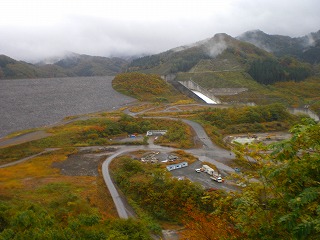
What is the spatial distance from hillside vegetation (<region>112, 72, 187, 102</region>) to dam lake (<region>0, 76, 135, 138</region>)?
2.02 meters

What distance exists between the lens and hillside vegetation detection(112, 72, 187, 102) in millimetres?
61541

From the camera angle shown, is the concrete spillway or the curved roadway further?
the concrete spillway

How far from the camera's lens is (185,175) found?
2442 centimetres

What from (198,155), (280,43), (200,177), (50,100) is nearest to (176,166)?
(200,177)

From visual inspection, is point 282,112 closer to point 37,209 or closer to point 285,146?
point 37,209

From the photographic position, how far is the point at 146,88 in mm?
64250

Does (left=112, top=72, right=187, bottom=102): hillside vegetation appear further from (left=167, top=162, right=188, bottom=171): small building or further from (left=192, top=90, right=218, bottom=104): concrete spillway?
(left=167, top=162, right=188, bottom=171): small building

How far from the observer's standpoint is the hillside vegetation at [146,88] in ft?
202

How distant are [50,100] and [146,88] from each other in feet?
62.0

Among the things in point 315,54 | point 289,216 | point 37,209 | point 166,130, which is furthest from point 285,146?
point 315,54

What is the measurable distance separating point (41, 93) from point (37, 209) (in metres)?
46.6

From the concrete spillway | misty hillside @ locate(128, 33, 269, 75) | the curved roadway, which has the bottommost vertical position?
the curved roadway

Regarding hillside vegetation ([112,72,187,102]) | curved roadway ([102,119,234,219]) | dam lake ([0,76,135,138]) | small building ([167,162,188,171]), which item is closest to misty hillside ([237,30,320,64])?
hillside vegetation ([112,72,187,102])

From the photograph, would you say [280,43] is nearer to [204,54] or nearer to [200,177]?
[204,54]
